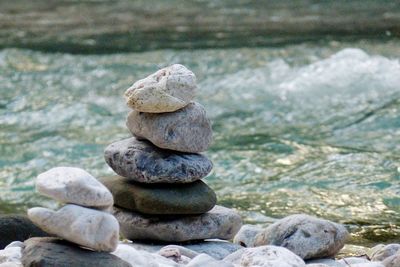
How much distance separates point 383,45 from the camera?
1365 cm

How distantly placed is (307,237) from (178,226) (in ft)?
2.17

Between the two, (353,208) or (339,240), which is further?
(353,208)

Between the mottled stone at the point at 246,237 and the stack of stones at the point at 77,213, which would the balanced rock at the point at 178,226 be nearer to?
the mottled stone at the point at 246,237

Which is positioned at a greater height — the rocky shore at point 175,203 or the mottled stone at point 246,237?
the rocky shore at point 175,203

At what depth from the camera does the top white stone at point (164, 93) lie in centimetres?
555

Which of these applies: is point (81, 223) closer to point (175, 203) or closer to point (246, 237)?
point (175, 203)

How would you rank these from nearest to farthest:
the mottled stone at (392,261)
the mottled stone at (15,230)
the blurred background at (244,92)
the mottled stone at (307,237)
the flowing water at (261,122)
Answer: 1. the mottled stone at (392,261)
2. the mottled stone at (307,237)
3. the mottled stone at (15,230)
4. the flowing water at (261,122)
5. the blurred background at (244,92)

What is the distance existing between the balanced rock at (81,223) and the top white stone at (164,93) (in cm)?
108

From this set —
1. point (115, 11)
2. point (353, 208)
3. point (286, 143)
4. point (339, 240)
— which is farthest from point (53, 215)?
point (115, 11)

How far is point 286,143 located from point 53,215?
5.29m

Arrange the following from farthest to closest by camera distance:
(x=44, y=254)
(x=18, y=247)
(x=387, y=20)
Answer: (x=387, y=20) → (x=18, y=247) → (x=44, y=254)

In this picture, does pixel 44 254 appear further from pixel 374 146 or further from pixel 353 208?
pixel 374 146

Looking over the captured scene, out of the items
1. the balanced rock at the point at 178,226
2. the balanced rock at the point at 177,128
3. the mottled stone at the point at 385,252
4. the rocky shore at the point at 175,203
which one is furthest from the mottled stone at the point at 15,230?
the mottled stone at the point at 385,252

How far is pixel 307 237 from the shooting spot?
5477mm
